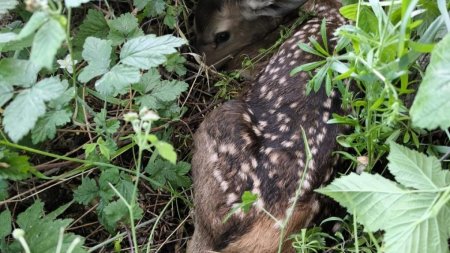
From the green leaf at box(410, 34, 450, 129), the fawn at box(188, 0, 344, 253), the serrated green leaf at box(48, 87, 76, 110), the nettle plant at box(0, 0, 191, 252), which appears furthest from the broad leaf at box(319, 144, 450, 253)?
the serrated green leaf at box(48, 87, 76, 110)

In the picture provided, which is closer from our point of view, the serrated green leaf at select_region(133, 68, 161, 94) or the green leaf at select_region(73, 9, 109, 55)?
the serrated green leaf at select_region(133, 68, 161, 94)

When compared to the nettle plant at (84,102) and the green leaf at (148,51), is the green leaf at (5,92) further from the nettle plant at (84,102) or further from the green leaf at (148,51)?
the green leaf at (148,51)

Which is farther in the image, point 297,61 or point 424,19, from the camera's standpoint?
point 297,61

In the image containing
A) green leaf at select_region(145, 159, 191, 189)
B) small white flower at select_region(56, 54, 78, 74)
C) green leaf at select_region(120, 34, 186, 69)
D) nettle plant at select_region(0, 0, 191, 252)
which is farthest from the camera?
green leaf at select_region(145, 159, 191, 189)

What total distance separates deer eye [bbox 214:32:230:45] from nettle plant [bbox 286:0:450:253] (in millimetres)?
1177

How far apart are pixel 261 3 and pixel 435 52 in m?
1.64

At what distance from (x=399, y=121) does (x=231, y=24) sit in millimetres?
1404

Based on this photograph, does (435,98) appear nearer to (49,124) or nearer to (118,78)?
(118,78)

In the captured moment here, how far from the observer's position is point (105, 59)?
2105mm

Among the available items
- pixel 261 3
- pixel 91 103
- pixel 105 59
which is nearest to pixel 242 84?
pixel 261 3

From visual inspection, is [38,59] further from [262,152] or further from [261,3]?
[261,3]

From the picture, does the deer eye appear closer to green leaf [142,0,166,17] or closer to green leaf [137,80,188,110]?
green leaf [142,0,166,17]

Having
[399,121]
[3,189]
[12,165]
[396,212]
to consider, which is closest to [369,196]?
[396,212]

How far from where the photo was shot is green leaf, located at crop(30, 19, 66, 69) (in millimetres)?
1588
